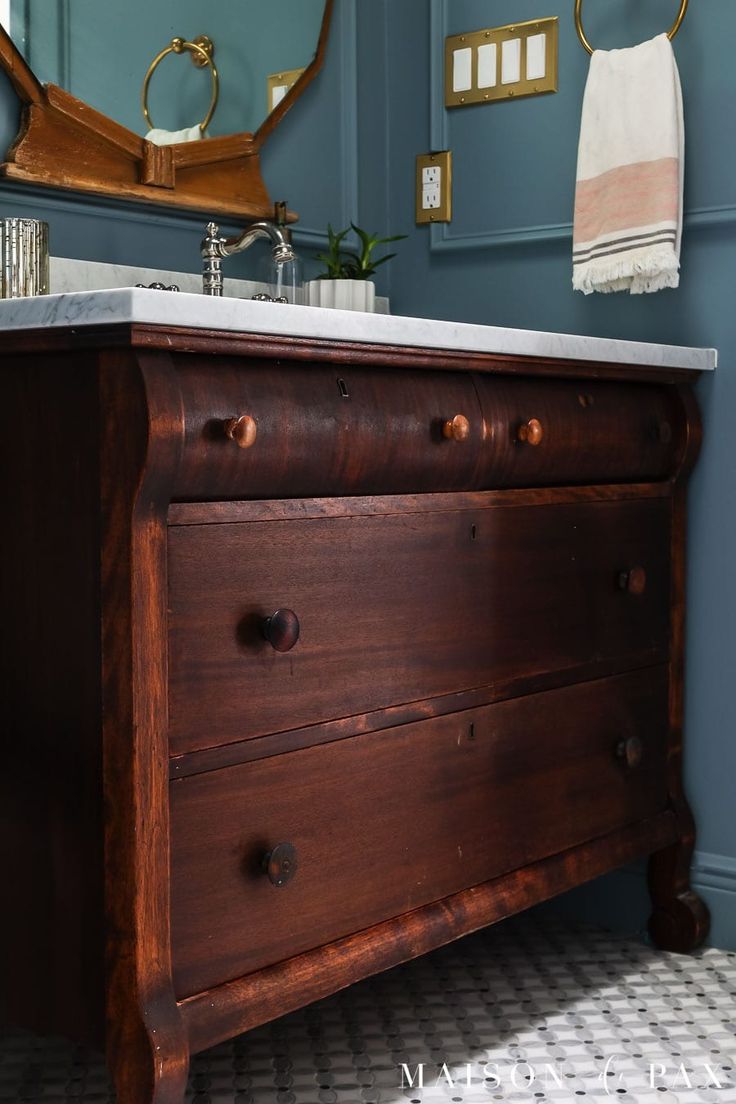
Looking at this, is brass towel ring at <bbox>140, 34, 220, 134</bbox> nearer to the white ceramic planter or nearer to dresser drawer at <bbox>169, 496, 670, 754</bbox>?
the white ceramic planter

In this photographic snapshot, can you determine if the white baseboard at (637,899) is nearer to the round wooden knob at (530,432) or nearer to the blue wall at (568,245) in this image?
the blue wall at (568,245)

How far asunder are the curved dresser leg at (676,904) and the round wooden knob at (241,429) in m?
1.25

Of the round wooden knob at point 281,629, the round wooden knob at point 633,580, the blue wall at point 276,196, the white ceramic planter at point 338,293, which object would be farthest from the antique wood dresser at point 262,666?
the blue wall at point 276,196

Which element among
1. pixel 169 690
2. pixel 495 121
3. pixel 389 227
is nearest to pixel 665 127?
pixel 495 121

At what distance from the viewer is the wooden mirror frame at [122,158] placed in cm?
Answer: 195

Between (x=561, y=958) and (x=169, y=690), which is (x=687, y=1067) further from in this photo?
(x=169, y=690)

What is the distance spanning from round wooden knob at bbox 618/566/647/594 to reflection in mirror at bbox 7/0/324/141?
1.00 metres

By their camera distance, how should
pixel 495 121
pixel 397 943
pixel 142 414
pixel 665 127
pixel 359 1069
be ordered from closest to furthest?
pixel 142 414, pixel 397 943, pixel 359 1069, pixel 665 127, pixel 495 121

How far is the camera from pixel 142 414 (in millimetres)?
1313

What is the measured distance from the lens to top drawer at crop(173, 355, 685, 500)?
4.61 feet

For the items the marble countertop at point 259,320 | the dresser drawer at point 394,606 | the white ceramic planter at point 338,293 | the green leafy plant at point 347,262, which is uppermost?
the green leafy plant at point 347,262

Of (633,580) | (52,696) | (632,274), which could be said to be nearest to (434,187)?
(632,274)

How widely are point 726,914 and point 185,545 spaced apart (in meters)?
1.36

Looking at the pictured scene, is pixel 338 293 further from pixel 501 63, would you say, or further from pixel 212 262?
pixel 501 63
